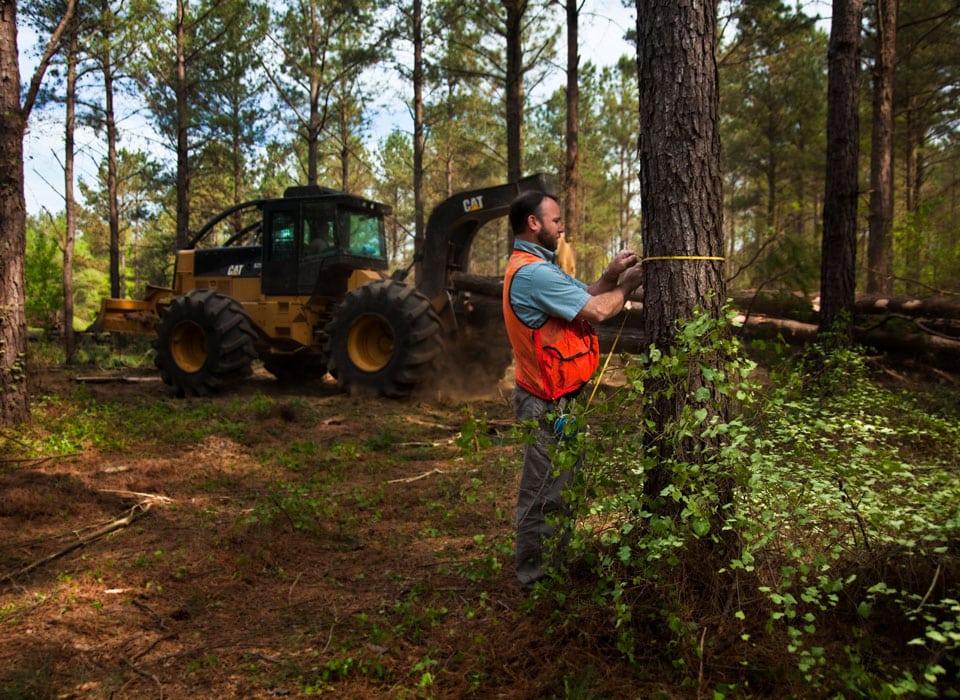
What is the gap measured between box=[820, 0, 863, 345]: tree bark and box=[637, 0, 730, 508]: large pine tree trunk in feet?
16.6

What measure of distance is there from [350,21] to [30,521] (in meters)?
18.9

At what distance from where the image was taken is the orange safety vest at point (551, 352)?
3.23 meters

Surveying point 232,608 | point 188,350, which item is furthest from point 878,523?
point 188,350

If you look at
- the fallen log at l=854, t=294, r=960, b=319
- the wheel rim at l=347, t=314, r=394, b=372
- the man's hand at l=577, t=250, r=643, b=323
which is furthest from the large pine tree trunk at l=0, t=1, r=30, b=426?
the fallen log at l=854, t=294, r=960, b=319

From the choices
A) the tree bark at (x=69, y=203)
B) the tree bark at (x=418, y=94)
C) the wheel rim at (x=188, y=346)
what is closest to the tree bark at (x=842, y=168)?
the wheel rim at (x=188, y=346)

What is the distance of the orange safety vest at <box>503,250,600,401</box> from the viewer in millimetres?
3232

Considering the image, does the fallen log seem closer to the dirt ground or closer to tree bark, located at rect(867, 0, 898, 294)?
tree bark, located at rect(867, 0, 898, 294)

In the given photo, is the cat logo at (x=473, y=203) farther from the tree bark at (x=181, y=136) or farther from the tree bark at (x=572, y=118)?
the tree bark at (x=181, y=136)

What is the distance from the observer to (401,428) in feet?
26.3

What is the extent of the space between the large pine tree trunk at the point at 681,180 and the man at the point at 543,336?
0.22m

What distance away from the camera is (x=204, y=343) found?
10695mm

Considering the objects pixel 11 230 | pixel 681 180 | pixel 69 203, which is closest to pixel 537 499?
pixel 681 180

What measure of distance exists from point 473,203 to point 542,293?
6731mm

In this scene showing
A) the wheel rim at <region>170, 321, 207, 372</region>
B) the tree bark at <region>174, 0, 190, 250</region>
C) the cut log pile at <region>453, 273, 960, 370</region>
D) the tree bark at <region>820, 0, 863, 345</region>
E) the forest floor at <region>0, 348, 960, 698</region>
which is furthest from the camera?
the tree bark at <region>174, 0, 190, 250</region>
